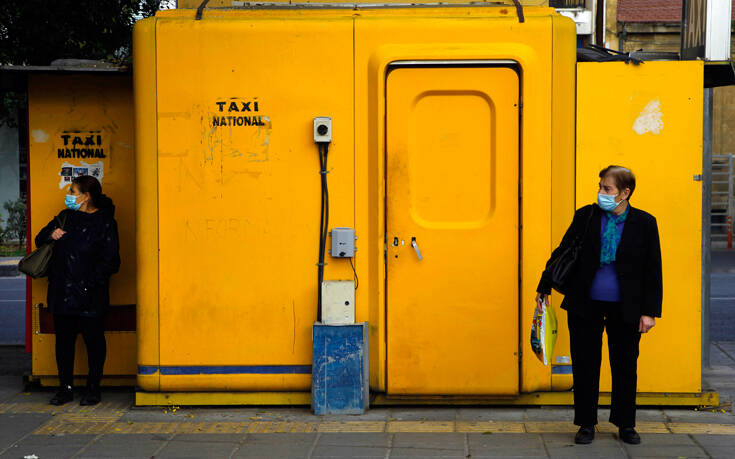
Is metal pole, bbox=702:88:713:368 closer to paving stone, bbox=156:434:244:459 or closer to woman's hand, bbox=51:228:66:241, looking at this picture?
paving stone, bbox=156:434:244:459

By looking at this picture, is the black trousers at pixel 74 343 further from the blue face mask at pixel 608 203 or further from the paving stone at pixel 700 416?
the paving stone at pixel 700 416

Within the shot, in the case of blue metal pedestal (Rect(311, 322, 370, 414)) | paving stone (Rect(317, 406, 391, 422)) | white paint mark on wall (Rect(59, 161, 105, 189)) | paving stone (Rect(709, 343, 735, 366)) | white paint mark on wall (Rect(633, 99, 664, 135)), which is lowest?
paving stone (Rect(317, 406, 391, 422))

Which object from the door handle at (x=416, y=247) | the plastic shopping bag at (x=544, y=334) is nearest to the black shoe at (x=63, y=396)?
the door handle at (x=416, y=247)

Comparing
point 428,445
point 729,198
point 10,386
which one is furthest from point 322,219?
point 729,198

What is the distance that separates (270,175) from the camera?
662 centimetres

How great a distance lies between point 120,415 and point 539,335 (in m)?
3.02

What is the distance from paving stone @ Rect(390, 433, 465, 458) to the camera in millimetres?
5617

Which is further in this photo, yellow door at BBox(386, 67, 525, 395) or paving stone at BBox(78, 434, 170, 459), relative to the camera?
yellow door at BBox(386, 67, 525, 395)

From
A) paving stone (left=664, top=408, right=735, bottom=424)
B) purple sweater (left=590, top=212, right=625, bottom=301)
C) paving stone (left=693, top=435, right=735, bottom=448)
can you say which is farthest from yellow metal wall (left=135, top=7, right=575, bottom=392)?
paving stone (left=693, top=435, right=735, bottom=448)

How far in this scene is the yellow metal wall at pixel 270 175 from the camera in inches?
256

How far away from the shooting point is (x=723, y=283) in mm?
16156

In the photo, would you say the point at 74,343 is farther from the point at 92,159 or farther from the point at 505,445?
the point at 505,445

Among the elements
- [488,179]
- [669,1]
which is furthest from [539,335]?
[669,1]

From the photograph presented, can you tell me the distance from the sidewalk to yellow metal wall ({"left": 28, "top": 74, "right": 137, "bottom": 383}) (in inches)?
17.8
